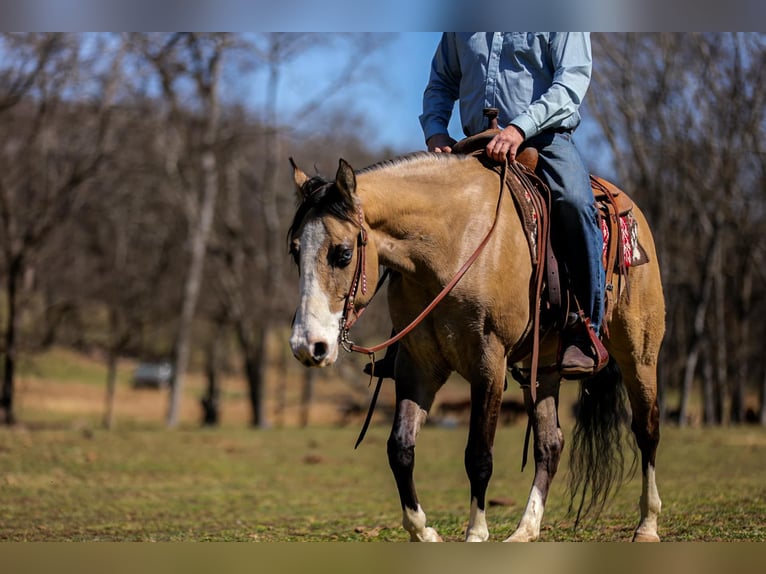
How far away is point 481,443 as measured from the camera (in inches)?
211

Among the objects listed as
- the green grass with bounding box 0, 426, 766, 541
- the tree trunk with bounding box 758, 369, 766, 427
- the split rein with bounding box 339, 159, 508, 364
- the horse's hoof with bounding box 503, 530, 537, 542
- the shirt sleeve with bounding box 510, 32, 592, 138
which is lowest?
the green grass with bounding box 0, 426, 766, 541

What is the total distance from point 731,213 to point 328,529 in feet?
61.5

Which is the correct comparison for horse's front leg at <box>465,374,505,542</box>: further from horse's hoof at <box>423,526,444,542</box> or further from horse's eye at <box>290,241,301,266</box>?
horse's eye at <box>290,241,301,266</box>

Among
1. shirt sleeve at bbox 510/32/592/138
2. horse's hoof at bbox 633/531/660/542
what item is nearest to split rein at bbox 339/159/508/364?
shirt sleeve at bbox 510/32/592/138

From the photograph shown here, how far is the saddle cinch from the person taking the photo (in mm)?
5703

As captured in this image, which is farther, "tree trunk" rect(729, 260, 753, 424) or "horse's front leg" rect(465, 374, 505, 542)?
"tree trunk" rect(729, 260, 753, 424)

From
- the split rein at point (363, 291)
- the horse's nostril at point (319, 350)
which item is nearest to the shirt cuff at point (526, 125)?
the split rein at point (363, 291)

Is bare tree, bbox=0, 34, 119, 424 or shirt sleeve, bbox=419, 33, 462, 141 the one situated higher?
bare tree, bbox=0, 34, 119, 424

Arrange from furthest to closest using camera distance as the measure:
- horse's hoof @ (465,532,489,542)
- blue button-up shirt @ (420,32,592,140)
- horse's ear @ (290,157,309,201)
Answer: blue button-up shirt @ (420,32,592,140) → horse's hoof @ (465,532,489,542) → horse's ear @ (290,157,309,201)

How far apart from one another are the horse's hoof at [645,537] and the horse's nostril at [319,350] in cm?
279

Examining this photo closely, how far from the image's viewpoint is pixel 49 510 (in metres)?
9.21

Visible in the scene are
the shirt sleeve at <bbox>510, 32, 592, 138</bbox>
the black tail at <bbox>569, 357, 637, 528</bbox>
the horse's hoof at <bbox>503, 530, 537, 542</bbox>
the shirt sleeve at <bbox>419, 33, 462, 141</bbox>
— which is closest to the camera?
the horse's hoof at <bbox>503, 530, 537, 542</bbox>

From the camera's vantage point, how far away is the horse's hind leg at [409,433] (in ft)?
17.8

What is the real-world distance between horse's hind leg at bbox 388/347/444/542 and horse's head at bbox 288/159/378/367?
81 cm
